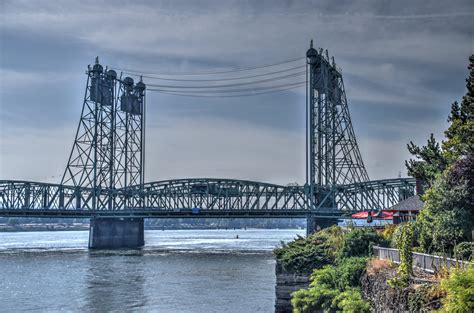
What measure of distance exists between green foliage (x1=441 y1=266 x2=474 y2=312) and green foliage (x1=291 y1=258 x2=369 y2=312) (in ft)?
25.2

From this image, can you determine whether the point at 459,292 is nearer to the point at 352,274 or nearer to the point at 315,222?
the point at 352,274

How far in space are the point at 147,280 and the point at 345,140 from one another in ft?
230

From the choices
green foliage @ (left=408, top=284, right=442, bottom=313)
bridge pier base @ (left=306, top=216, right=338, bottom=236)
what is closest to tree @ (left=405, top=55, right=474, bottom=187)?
green foliage @ (left=408, top=284, right=442, bottom=313)

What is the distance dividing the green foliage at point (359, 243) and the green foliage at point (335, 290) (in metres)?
1.51

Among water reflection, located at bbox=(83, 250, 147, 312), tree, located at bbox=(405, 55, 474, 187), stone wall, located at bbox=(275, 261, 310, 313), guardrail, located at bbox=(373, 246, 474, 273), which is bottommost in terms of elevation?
water reflection, located at bbox=(83, 250, 147, 312)

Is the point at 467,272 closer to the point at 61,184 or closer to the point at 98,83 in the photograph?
the point at 98,83

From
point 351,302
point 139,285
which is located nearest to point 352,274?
point 351,302

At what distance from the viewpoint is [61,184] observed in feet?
496

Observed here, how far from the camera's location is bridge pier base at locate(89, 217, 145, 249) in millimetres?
130750

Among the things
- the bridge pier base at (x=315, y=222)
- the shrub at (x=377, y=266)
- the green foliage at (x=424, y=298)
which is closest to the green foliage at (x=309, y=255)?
the shrub at (x=377, y=266)

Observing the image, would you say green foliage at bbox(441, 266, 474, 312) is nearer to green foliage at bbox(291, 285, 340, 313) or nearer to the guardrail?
the guardrail

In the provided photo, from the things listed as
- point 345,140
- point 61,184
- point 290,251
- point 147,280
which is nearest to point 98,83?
point 61,184

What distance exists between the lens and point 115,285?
192 feet

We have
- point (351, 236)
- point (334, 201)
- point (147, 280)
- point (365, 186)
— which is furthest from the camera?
point (365, 186)
